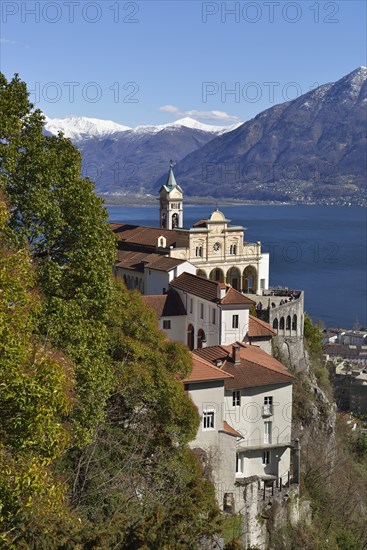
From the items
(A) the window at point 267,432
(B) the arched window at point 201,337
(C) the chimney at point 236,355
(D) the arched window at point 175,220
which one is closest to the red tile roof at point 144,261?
(B) the arched window at point 201,337

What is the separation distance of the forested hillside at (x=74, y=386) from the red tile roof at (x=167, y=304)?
12917 millimetres

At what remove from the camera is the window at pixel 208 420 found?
2084 cm

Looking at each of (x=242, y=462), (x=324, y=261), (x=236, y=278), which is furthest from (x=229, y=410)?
(x=324, y=261)

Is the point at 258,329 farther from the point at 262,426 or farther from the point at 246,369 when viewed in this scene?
the point at 262,426

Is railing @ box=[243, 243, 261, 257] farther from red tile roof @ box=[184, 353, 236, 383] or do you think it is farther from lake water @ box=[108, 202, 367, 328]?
lake water @ box=[108, 202, 367, 328]

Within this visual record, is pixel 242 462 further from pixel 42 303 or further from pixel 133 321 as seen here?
pixel 42 303

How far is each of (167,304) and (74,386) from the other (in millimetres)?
20676

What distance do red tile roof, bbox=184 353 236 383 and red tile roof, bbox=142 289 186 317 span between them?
1137 centimetres

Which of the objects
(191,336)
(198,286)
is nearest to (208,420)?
(191,336)

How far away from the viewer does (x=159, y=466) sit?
16.7 meters

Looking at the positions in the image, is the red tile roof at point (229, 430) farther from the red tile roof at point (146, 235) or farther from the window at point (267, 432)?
the red tile roof at point (146, 235)

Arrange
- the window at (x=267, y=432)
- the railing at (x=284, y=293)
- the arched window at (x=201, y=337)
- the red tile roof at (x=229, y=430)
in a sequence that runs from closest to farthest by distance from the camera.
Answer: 1. the red tile roof at (x=229, y=430)
2. the window at (x=267, y=432)
3. the arched window at (x=201, y=337)
4. the railing at (x=284, y=293)

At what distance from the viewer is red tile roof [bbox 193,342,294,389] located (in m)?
23.1

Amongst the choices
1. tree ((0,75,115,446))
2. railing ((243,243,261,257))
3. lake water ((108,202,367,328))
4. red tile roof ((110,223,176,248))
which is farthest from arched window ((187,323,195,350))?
lake water ((108,202,367,328))
